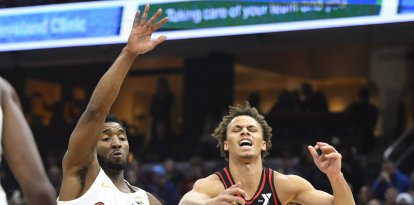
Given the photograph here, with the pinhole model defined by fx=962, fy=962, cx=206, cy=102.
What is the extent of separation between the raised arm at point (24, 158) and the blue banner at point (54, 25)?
1051 cm

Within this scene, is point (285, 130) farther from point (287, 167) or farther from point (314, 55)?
point (314, 55)

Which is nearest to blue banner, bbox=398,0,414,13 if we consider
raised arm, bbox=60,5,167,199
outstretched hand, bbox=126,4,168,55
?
raised arm, bbox=60,5,167,199

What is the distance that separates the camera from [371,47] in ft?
65.1

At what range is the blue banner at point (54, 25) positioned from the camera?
14.2m

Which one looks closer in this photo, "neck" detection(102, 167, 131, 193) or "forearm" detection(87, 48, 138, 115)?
"forearm" detection(87, 48, 138, 115)

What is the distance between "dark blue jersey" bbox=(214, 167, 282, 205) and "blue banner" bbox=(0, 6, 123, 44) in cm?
772

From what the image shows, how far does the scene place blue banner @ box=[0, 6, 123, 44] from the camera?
46.7 feet

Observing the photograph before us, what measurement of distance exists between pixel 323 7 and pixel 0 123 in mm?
9636

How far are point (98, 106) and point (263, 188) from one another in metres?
1.51

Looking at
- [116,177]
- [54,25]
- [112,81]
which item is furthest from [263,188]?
[54,25]

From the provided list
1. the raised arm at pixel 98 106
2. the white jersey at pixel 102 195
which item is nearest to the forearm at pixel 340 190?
the white jersey at pixel 102 195

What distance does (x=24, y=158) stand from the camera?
3561 mm

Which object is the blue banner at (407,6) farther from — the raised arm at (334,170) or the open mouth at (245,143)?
the raised arm at (334,170)

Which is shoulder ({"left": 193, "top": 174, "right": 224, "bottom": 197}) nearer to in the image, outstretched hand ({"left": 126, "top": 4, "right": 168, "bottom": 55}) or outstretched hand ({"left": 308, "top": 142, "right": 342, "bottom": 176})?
outstretched hand ({"left": 308, "top": 142, "right": 342, "bottom": 176})
